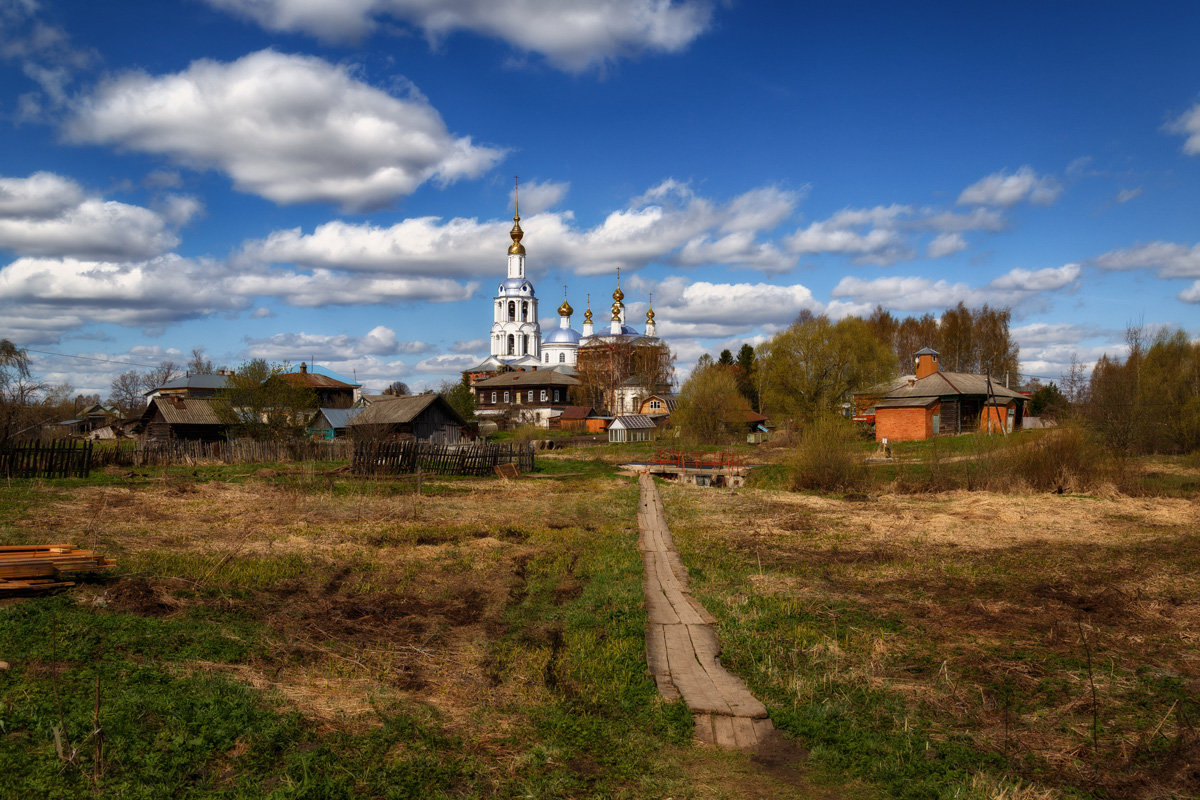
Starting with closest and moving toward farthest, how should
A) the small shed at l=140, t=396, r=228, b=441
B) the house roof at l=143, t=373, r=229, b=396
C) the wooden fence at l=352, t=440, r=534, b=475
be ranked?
1. the wooden fence at l=352, t=440, r=534, b=475
2. the small shed at l=140, t=396, r=228, b=441
3. the house roof at l=143, t=373, r=229, b=396

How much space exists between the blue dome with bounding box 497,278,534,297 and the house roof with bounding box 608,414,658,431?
43.2m

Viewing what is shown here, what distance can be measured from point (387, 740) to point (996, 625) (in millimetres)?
7027

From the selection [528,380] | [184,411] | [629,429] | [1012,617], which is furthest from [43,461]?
[528,380]

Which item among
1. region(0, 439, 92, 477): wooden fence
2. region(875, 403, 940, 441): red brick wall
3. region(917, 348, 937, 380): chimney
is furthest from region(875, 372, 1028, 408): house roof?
region(0, 439, 92, 477): wooden fence

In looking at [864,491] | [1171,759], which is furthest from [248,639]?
[864,491]

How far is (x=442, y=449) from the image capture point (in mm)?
28531

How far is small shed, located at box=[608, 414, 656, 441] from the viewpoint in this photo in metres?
57.3

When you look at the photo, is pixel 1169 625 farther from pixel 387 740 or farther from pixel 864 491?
pixel 864 491

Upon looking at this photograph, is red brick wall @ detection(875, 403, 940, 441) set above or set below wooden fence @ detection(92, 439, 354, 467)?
above

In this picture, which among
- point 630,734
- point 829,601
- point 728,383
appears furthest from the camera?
point 728,383

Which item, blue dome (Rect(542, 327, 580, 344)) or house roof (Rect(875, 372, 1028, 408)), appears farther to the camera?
blue dome (Rect(542, 327, 580, 344))

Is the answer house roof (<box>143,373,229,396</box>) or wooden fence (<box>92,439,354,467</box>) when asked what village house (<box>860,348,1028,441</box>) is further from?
house roof (<box>143,373,229,396</box>)

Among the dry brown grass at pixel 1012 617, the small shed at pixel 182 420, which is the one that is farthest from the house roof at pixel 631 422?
the dry brown grass at pixel 1012 617

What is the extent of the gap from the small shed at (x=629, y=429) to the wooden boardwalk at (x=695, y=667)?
44.8 meters
